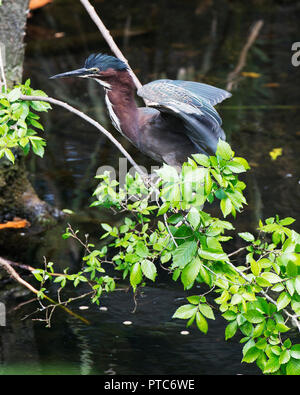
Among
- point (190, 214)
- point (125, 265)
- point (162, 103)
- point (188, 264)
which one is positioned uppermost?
point (162, 103)

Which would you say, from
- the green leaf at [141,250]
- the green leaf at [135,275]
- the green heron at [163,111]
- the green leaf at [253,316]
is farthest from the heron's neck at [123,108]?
the green leaf at [253,316]

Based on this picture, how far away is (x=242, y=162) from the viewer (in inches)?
82.4

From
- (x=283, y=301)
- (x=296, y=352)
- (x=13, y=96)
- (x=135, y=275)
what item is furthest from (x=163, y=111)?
(x=296, y=352)

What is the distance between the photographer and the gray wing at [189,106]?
2584mm

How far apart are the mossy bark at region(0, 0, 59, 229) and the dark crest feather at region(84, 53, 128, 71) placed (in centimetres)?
117

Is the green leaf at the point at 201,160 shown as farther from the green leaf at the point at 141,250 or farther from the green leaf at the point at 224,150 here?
the green leaf at the point at 141,250

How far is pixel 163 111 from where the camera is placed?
2.82m

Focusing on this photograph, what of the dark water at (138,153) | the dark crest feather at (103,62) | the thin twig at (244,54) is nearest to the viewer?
the dark crest feather at (103,62)

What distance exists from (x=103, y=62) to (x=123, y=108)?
0.82 feet

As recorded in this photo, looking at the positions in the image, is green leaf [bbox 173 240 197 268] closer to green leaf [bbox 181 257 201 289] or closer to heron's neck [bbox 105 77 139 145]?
green leaf [bbox 181 257 201 289]

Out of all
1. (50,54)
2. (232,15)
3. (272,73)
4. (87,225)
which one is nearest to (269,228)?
(87,225)

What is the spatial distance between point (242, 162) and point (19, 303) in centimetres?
181

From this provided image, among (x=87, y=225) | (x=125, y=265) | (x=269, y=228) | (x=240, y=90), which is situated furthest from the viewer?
(x=240, y=90)

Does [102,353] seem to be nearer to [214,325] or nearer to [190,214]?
[214,325]
